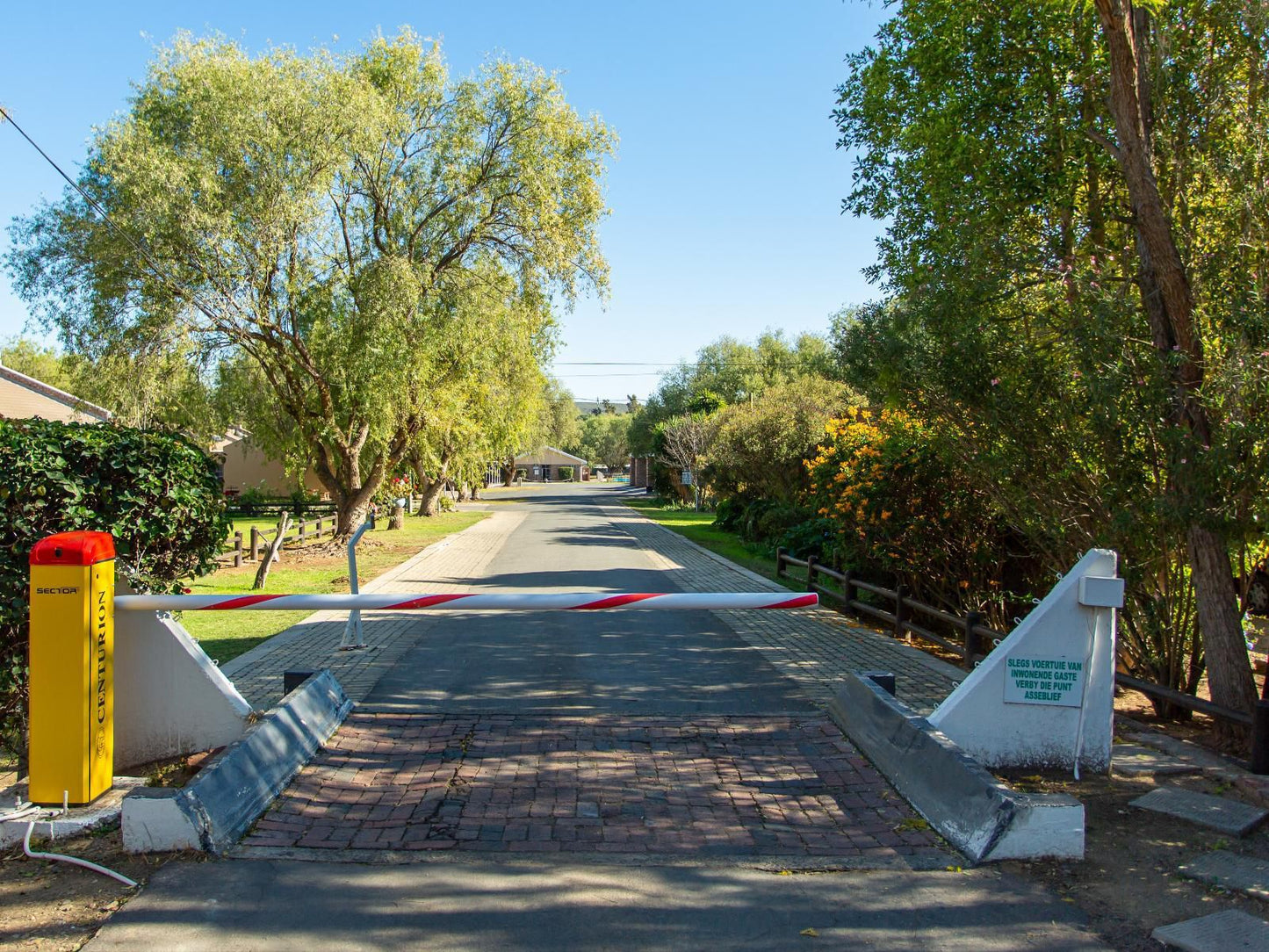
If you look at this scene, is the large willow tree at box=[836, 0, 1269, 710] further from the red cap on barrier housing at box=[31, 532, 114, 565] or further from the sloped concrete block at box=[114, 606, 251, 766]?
the red cap on barrier housing at box=[31, 532, 114, 565]

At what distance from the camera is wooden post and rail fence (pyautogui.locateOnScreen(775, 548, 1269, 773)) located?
5.54m

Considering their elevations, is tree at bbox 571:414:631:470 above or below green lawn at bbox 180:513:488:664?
above

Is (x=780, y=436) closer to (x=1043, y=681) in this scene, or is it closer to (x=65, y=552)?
(x=1043, y=681)

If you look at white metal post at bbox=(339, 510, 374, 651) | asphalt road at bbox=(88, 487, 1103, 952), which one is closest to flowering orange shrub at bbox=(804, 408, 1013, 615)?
asphalt road at bbox=(88, 487, 1103, 952)

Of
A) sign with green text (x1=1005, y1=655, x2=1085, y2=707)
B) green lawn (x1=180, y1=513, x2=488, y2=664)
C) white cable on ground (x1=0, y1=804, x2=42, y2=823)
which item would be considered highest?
sign with green text (x1=1005, y1=655, x2=1085, y2=707)

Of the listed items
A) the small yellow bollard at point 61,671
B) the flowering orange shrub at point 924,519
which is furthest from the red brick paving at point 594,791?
the flowering orange shrub at point 924,519

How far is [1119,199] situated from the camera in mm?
7922

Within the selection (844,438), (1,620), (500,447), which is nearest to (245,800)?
(1,620)

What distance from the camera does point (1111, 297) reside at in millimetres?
6500

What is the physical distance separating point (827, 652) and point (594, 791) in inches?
207

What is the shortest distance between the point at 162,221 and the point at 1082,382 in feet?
55.9

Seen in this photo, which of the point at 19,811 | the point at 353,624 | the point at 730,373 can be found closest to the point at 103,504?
the point at 19,811

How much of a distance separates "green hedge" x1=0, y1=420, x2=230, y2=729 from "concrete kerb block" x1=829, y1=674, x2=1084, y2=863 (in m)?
4.69

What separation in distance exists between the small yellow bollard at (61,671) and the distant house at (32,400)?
19239mm
